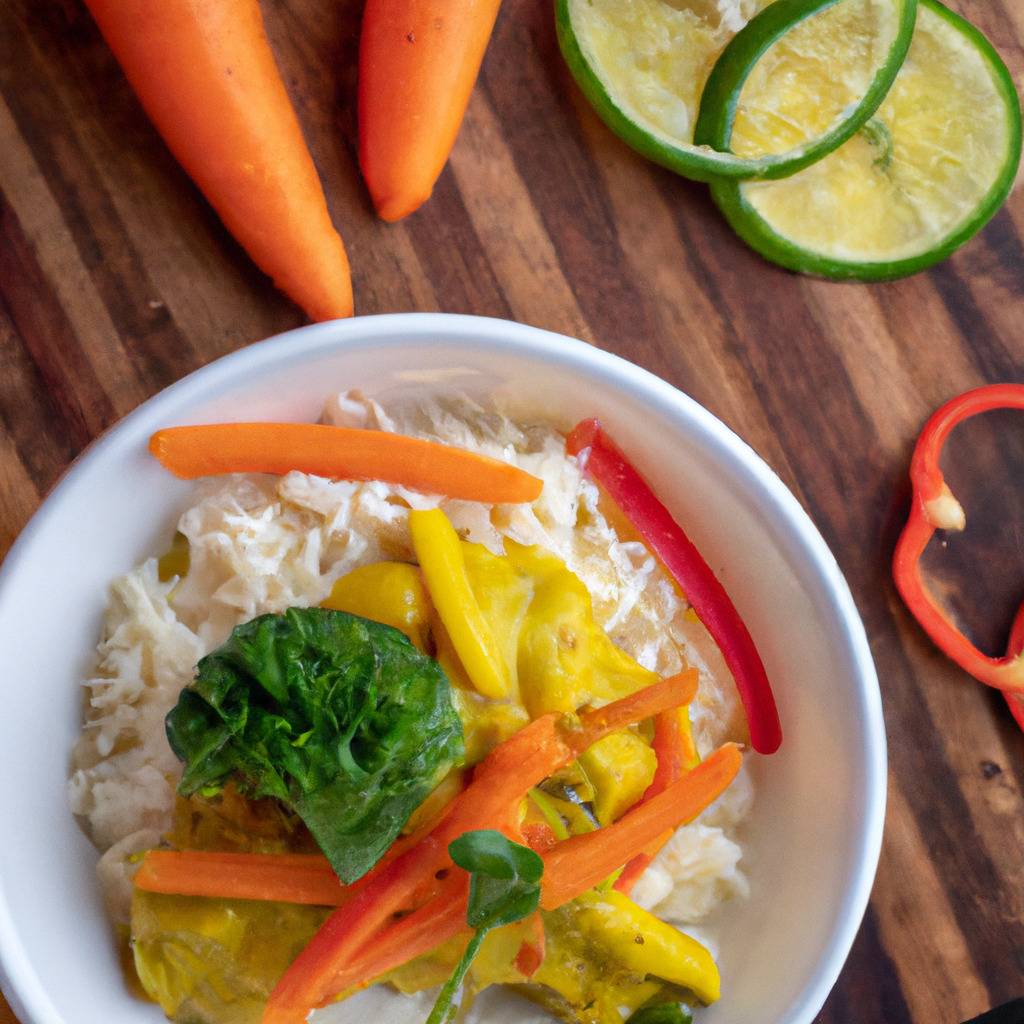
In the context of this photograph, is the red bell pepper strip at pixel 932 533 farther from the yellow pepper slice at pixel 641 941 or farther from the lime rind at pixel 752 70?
the yellow pepper slice at pixel 641 941

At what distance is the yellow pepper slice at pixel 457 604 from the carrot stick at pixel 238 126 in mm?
681

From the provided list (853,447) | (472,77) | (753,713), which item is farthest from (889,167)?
(753,713)

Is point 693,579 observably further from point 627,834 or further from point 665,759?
point 627,834

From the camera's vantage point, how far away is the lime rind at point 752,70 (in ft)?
7.46

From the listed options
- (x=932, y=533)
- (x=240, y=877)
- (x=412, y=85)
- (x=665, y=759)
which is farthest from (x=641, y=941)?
(x=412, y=85)

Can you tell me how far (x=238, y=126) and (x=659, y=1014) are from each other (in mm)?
1868

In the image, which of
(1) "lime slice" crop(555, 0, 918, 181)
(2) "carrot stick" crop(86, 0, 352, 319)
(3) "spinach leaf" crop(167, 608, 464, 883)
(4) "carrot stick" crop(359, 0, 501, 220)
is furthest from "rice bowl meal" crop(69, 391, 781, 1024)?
(1) "lime slice" crop(555, 0, 918, 181)

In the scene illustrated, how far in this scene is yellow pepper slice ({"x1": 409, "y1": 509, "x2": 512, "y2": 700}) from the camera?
176cm

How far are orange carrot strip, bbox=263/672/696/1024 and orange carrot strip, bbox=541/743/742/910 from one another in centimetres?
3

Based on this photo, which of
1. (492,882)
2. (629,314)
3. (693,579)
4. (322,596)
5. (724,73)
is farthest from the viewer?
(629,314)

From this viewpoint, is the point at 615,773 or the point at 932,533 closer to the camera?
the point at 615,773

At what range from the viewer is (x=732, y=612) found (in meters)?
2.13

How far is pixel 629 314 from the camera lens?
2.45 metres

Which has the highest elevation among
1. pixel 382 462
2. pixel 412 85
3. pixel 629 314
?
pixel 412 85
